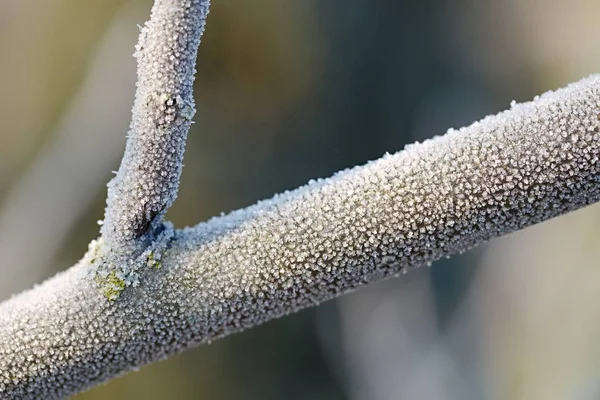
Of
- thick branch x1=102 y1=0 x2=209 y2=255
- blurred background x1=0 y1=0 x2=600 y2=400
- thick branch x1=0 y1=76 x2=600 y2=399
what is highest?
blurred background x1=0 y1=0 x2=600 y2=400

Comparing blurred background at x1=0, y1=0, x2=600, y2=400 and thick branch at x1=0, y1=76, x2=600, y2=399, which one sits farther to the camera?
blurred background at x1=0, y1=0, x2=600, y2=400

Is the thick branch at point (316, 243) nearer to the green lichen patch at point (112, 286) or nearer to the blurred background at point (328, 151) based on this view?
the green lichen patch at point (112, 286)

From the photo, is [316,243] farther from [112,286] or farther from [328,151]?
[328,151]

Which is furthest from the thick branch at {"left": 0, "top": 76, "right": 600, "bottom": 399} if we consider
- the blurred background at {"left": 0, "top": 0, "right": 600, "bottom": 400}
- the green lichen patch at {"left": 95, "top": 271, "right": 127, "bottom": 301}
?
the blurred background at {"left": 0, "top": 0, "right": 600, "bottom": 400}

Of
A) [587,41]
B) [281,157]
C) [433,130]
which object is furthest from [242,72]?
[587,41]

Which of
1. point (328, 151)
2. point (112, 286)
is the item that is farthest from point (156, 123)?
point (328, 151)

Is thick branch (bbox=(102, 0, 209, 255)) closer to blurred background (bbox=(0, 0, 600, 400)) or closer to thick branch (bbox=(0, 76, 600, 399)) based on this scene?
thick branch (bbox=(0, 76, 600, 399))

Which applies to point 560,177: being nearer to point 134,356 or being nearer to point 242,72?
point 134,356
